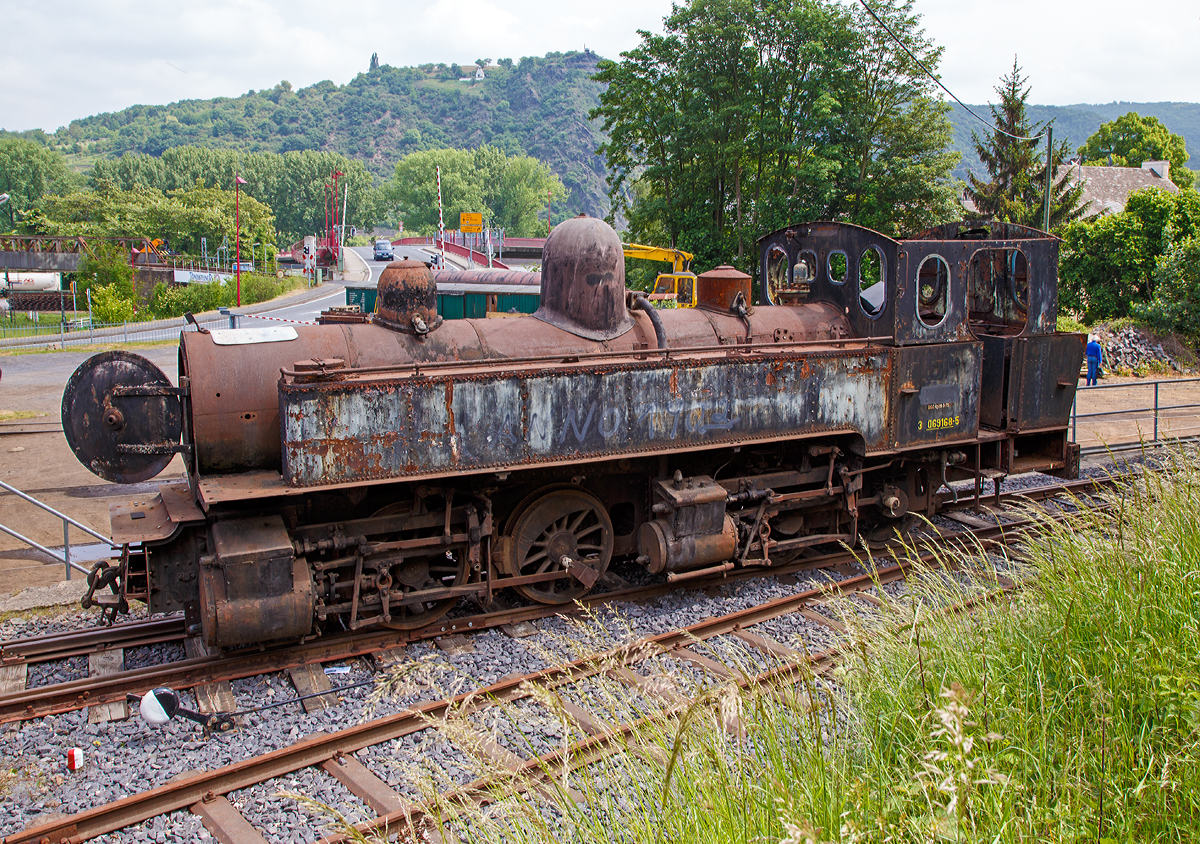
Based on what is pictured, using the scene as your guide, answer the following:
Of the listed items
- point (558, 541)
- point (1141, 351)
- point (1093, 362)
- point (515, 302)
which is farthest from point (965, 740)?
point (1141, 351)

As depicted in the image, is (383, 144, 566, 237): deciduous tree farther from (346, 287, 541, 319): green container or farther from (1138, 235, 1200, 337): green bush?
(1138, 235, 1200, 337): green bush

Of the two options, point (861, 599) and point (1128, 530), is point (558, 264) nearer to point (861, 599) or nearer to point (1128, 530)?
point (861, 599)

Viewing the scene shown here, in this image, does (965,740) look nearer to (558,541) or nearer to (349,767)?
(349,767)

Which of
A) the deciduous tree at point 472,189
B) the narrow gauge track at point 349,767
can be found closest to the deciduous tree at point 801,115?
the narrow gauge track at point 349,767

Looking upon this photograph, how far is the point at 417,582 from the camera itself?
7.16 meters

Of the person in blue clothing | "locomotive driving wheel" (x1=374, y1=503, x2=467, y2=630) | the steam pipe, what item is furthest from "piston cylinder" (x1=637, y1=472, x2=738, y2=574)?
the person in blue clothing

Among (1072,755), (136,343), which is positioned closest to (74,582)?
(1072,755)

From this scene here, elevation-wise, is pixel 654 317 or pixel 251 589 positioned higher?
pixel 654 317

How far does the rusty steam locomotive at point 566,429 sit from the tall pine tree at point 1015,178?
97.0ft

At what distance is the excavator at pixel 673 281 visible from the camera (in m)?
25.2

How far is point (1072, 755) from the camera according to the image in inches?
137

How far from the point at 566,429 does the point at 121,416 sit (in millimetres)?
3476

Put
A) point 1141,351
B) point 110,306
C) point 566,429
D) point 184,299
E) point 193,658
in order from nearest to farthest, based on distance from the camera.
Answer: point 193,658 < point 566,429 < point 1141,351 < point 110,306 < point 184,299

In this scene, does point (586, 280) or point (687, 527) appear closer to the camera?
point (687, 527)
